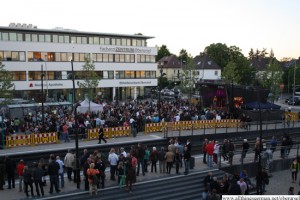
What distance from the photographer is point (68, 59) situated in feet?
180

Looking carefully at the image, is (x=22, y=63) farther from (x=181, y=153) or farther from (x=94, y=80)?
(x=181, y=153)

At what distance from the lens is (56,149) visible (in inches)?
826

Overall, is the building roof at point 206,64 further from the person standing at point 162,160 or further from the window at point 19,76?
the person standing at point 162,160

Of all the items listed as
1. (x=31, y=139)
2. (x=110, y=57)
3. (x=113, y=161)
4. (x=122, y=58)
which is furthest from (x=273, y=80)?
(x=113, y=161)

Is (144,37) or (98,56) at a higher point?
(144,37)

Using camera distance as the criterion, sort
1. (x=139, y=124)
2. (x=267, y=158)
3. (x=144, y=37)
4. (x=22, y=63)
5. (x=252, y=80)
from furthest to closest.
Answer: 1. (x=252, y=80)
2. (x=144, y=37)
3. (x=22, y=63)
4. (x=139, y=124)
5. (x=267, y=158)

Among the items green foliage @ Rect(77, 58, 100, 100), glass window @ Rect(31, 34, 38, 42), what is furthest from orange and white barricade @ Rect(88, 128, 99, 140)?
glass window @ Rect(31, 34, 38, 42)

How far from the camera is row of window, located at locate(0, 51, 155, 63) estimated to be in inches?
1959

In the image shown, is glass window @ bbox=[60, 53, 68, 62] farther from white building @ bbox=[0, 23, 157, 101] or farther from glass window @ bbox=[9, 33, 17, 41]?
glass window @ bbox=[9, 33, 17, 41]

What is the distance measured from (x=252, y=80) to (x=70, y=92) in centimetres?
4197

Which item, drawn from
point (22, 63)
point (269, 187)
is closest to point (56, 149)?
point (269, 187)

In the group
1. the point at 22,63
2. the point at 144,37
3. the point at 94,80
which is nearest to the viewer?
the point at 94,80

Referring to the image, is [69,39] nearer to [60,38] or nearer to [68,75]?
[60,38]

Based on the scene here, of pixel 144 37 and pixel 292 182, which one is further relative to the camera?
pixel 144 37
